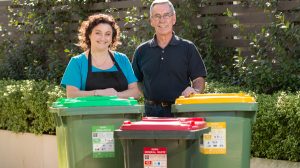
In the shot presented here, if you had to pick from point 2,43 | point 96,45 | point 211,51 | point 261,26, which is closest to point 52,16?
point 2,43

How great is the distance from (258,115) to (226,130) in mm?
1452

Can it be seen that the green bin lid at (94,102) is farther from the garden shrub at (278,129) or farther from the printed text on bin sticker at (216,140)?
the garden shrub at (278,129)

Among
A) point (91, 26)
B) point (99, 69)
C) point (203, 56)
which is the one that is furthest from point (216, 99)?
point (203, 56)

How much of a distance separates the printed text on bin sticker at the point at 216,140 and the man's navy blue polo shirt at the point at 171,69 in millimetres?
728

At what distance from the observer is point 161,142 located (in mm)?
4562

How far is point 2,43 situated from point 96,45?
6041mm

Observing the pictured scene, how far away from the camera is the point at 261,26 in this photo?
7977 millimetres

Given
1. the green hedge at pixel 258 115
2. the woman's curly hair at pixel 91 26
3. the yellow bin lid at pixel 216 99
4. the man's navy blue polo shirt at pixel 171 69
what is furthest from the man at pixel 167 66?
the green hedge at pixel 258 115

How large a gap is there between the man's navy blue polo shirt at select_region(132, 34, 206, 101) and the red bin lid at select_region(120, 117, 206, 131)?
2.81ft

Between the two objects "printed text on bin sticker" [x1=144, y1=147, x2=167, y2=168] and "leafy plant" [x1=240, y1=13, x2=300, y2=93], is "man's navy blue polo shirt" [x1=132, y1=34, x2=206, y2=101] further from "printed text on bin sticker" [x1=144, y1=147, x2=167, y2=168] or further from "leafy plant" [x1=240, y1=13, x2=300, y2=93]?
"leafy plant" [x1=240, y1=13, x2=300, y2=93]

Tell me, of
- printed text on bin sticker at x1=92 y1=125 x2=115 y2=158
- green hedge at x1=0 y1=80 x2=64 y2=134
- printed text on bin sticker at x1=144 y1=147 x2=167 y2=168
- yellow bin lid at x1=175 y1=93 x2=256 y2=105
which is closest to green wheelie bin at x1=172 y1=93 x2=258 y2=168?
yellow bin lid at x1=175 y1=93 x2=256 y2=105

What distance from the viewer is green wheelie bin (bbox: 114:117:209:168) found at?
14.8 ft

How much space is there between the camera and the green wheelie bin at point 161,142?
4504 mm

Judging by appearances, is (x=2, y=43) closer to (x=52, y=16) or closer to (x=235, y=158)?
(x=52, y=16)
